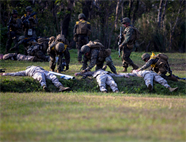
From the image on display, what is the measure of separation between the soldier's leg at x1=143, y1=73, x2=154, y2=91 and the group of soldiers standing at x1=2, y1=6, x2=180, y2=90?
32 centimetres

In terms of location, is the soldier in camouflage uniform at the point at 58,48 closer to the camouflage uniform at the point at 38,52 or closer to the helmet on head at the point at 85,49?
the helmet on head at the point at 85,49

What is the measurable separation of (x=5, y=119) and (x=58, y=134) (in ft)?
4.75

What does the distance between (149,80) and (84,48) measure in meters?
2.71

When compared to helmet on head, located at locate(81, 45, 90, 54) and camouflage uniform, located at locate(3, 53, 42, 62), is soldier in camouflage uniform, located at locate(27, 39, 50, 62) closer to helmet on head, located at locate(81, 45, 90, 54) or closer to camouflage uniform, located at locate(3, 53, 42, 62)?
camouflage uniform, located at locate(3, 53, 42, 62)

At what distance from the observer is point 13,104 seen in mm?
6086

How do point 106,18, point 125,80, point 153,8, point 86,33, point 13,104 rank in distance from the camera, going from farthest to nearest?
1. point 153,8
2. point 106,18
3. point 86,33
4. point 125,80
5. point 13,104

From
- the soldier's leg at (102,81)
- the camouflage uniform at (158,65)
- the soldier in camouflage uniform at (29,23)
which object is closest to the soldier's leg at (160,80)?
the camouflage uniform at (158,65)

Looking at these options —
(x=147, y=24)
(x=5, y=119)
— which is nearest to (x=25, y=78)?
(x=5, y=119)

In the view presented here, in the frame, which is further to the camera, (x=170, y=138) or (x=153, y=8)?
(x=153, y=8)

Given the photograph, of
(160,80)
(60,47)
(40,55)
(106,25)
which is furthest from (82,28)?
(106,25)

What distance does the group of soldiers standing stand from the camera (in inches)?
386

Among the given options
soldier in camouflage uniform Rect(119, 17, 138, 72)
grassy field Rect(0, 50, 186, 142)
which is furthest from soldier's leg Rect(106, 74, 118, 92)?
soldier in camouflage uniform Rect(119, 17, 138, 72)

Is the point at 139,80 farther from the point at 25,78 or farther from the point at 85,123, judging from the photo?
the point at 85,123

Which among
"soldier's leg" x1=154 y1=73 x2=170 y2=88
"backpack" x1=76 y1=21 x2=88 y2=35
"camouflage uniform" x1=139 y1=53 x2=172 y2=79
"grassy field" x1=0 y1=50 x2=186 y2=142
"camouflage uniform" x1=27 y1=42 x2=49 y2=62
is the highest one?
"backpack" x1=76 y1=21 x2=88 y2=35
